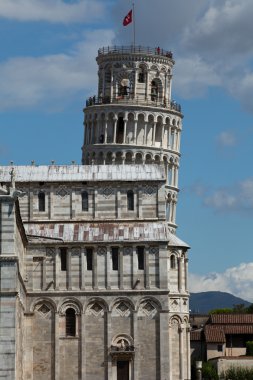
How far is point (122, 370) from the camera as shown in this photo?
93562 millimetres

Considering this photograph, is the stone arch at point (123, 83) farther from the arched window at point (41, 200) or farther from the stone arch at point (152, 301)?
the stone arch at point (152, 301)

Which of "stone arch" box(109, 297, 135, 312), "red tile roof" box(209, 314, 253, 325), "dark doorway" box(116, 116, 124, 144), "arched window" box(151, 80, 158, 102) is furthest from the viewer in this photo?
"arched window" box(151, 80, 158, 102)

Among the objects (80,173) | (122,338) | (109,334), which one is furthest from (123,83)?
(109,334)

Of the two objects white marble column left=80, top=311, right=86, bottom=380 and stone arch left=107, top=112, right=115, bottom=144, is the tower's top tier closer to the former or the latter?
stone arch left=107, top=112, right=115, bottom=144

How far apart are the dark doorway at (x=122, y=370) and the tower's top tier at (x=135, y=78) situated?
199 feet

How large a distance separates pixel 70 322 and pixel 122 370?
4.81 metres

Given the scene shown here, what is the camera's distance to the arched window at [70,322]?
9394cm

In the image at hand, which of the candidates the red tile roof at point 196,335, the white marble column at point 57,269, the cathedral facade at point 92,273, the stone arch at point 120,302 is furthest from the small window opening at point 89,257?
the red tile roof at point 196,335

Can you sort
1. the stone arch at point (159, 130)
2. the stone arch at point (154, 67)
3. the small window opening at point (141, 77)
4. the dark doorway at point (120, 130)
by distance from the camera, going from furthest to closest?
the stone arch at point (154, 67)
the small window opening at point (141, 77)
the stone arch at point (159, 130)
the dark doorway at point (120, 130)

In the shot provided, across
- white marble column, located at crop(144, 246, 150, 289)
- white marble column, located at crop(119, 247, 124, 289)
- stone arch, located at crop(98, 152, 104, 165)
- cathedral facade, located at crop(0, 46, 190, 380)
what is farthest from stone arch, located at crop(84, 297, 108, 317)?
stone arch, located at crop(98, 152, 104, 165)

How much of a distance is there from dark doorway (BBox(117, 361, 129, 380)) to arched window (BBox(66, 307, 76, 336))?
381 centimetres

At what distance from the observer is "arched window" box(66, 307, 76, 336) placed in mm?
93938

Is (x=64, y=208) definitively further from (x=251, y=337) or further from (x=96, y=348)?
(x=251, y=337)

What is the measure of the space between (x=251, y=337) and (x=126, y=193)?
4507 cm
